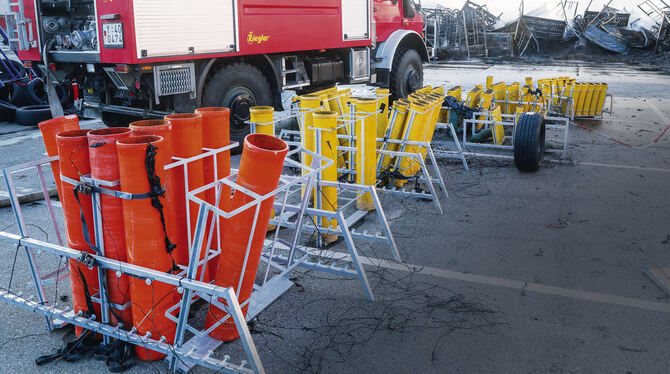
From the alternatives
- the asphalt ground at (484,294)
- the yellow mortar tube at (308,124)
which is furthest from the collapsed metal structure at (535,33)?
the yellow mortar tube at (308,124)

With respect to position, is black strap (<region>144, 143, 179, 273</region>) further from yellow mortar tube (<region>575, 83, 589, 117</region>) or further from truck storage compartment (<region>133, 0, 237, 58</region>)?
yellow mortar tube (<region>575, 83, 589, 117</region>)

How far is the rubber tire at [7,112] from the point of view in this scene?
1184 cm

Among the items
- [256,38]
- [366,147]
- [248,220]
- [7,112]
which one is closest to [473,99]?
[256,38]

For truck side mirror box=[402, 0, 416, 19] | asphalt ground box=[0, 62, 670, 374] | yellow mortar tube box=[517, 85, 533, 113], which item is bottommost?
asphalt ground box=[0, 62, 670, 374]

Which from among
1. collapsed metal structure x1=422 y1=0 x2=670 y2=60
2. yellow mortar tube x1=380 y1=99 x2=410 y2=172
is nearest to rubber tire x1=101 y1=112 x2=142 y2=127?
yellow mortar tube x1=380 y1=99 x2=410 y2=172

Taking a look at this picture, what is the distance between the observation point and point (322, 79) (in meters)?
10.9

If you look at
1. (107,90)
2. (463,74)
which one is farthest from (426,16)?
(107,90)

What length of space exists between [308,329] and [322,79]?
7723 millimetres

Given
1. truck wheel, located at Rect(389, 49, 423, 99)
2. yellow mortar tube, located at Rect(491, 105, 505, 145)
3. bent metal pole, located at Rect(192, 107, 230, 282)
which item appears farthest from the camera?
truck wheel, located at Rect(389, 49, 423, 99)

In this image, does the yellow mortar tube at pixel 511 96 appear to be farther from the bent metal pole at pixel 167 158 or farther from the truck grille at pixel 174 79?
the bent metal pole at pixel 167 158

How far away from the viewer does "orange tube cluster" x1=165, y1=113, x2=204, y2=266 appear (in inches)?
147

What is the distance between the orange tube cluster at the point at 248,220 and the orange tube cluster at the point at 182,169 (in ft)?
1.30

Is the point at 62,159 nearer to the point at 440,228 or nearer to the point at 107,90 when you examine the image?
the point at 440,228

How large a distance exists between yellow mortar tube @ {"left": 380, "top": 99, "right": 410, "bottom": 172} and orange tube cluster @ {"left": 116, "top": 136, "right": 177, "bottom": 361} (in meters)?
4.08
